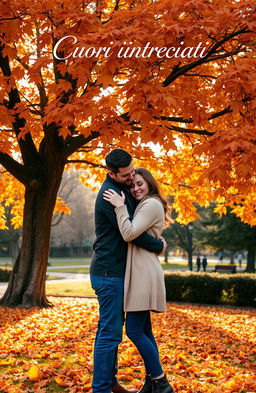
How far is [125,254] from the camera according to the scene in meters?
→ 3.56

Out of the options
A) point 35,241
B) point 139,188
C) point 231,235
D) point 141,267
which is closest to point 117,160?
point 139,188

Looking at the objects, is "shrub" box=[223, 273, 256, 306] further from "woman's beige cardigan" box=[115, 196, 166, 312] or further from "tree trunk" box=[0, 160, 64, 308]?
"woman's beige cardigan" box=[115, 196, 166, 312]

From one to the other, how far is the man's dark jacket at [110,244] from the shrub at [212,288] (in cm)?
980

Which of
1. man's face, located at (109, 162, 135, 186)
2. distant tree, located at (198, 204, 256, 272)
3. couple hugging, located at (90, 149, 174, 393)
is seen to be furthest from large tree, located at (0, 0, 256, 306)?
distant tree, located at (198, 204, 256, 272)

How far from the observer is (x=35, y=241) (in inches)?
386

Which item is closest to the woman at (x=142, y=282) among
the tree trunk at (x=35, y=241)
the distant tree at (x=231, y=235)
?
the tree trunk at (x=35, y=241)

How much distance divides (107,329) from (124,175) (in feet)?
4.23

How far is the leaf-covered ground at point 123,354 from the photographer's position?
4.03 metres

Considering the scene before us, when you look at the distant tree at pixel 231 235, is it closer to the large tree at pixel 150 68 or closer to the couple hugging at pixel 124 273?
the large tree at pixel 150 68

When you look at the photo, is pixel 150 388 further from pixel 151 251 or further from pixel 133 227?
pixel 133 227

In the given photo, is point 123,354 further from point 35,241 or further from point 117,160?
point 35,241

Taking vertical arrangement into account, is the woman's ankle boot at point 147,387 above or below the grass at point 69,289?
above

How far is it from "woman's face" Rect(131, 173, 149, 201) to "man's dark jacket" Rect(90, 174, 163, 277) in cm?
20

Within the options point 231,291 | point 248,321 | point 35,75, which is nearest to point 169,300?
point 231,291
